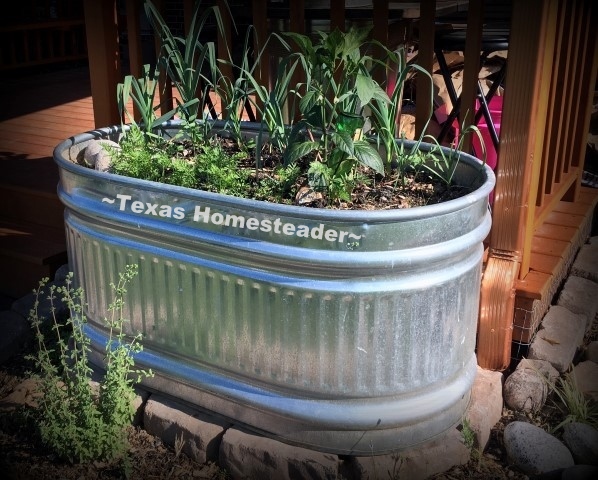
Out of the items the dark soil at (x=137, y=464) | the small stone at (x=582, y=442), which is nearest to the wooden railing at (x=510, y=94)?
the small stone at (x=582, y=442)

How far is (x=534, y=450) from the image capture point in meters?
2.49

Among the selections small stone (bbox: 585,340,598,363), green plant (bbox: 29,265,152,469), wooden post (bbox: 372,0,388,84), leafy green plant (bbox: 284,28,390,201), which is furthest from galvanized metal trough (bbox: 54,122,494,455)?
small stone (bbox: 585,340,598,363)

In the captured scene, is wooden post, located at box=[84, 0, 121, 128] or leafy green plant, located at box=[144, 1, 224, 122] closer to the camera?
leafy green plant, located at box=[144, 1, 224, 122]

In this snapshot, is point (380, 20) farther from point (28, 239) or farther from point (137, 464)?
point (28, 239)

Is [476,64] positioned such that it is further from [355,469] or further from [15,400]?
[15,400]

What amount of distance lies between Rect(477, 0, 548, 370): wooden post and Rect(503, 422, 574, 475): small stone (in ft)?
1.35

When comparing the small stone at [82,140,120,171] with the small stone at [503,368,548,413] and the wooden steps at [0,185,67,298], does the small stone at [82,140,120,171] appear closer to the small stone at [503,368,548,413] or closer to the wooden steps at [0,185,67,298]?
the wooden steps at [0,185,67,298]

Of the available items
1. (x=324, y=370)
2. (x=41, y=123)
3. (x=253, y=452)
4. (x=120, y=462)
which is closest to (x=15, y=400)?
(x=120, y=462)

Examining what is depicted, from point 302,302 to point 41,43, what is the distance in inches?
340

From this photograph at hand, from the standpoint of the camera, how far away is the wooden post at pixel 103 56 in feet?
11.1

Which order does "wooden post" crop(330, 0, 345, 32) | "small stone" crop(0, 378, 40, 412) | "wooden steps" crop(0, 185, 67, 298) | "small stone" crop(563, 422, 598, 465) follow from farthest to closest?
"wooden steps" crop(0, 185, 67, 298), "wooden post" crop(330, 0, 345, 32), "small stone" crop(0, 378, 40, 412), "small stone" crop(563, 422, 598, 465)

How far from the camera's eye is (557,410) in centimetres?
281

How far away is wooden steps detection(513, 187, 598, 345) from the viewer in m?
2.95

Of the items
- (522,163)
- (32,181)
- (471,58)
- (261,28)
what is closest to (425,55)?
(471,58)
